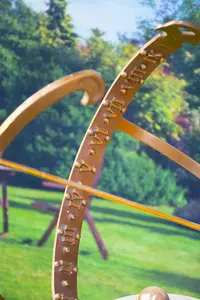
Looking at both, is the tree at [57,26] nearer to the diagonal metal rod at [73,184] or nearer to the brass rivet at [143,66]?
the brass rivet at [143,66]

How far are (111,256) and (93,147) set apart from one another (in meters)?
1.11

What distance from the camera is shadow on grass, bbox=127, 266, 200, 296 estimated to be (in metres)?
2.65

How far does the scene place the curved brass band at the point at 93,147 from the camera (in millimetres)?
1749

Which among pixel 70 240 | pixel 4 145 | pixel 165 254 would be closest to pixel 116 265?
pixel 165 254

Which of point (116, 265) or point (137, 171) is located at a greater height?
point (137, 171)

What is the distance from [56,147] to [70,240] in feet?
3.89

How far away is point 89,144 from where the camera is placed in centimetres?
183

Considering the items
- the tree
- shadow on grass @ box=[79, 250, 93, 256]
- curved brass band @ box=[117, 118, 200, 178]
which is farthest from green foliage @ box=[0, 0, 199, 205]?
curved brass band @ box=[117, 118, 200, 178]

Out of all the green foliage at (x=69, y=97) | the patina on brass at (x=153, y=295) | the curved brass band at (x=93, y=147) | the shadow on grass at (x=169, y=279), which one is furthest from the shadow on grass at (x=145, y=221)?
the patina on brass at (x=153, y=295)

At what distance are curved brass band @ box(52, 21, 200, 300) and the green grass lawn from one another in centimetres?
99

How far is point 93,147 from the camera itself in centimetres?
183

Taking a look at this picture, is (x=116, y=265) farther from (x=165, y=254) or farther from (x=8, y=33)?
(x=8, y=33)

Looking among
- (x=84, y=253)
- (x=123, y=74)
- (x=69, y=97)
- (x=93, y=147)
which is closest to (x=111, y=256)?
(x=84, y=253)

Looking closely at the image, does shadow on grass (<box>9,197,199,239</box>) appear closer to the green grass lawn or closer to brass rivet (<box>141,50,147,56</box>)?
the green grass lawn
